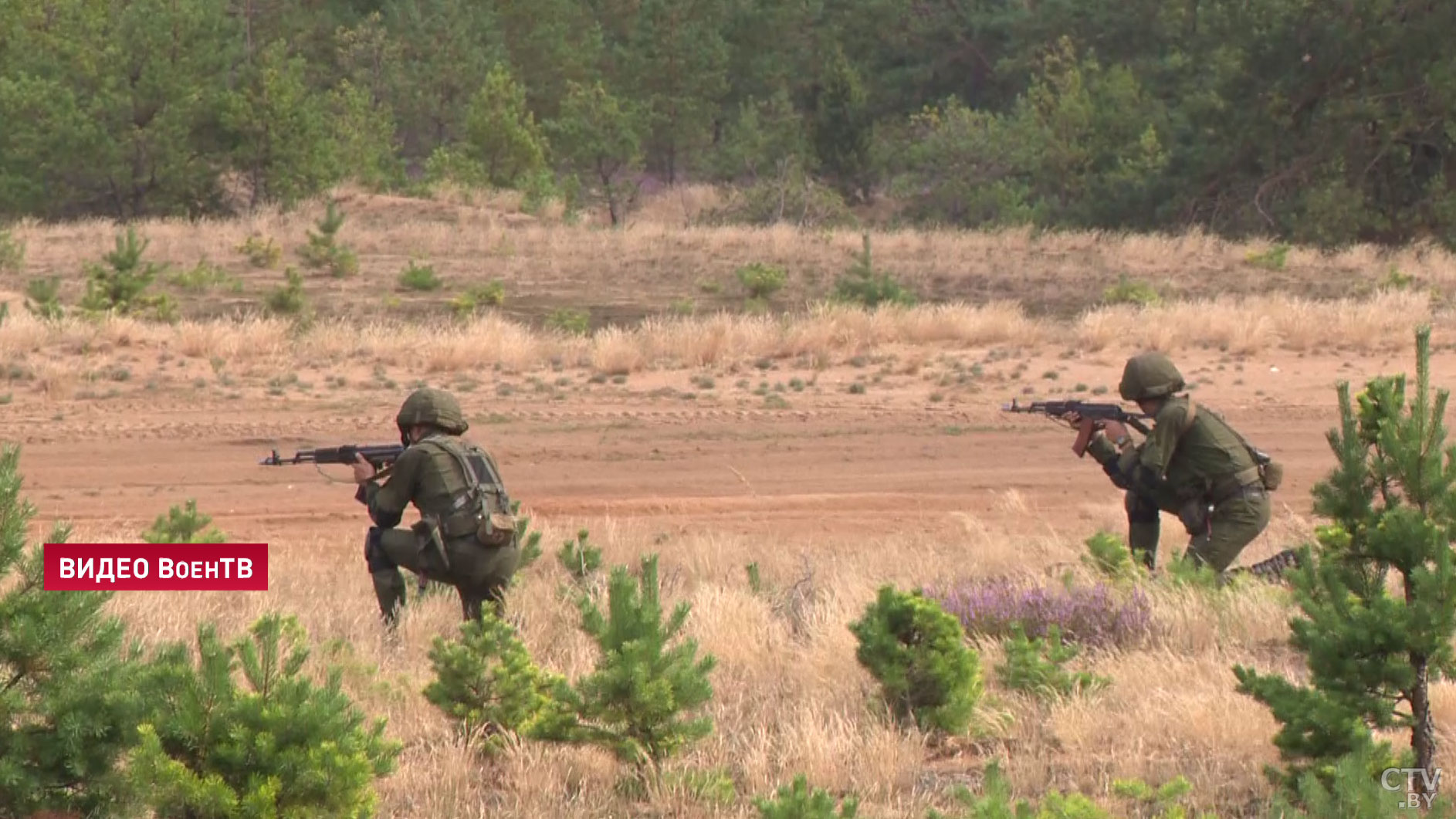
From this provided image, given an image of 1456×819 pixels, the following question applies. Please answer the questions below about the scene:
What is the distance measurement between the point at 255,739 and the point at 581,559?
15.9 ft

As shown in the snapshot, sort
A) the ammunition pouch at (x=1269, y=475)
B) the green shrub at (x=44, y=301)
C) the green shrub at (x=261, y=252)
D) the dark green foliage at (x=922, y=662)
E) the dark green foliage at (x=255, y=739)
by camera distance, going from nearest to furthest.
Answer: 1. the dark green foliage at (x=255, y=739)
2. the dark green foliage at (x=922, y=662)
3. the ammunition pouch at (x=1269, y=475)
4. the green shrub at (x=44, y=301)
5. the green shrub at (x=261, y=252)

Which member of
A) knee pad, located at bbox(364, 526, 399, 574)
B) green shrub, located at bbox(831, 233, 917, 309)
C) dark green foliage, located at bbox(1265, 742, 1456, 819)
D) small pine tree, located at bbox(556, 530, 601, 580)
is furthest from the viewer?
green shrub, located at bbox(831, 233, 917, 309)

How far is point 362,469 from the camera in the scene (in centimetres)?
933

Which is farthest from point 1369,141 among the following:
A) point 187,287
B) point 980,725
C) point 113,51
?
point 980,725

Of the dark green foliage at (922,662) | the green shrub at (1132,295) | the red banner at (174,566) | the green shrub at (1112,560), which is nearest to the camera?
the dark green foliage at (922,662)

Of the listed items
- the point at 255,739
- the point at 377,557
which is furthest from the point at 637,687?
the point at 377,557

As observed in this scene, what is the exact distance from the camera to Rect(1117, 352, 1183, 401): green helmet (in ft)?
32.0

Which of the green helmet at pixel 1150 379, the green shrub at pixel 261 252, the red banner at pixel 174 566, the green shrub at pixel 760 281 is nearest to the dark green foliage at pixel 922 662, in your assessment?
the red banner at pixel 174 566

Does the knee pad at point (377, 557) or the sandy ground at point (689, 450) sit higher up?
the knee pad at point (377, 557)

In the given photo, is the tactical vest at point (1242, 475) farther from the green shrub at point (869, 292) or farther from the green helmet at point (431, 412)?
the green shrub at point (869, 292)

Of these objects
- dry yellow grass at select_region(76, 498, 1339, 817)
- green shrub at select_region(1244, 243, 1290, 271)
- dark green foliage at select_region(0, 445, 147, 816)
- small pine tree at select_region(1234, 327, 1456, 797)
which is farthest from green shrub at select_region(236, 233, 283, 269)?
small pine tree at select_region(1234, 327, 1456, 797)

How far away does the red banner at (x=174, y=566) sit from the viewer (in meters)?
7.44

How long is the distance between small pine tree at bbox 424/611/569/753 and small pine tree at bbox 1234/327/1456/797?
2481mm

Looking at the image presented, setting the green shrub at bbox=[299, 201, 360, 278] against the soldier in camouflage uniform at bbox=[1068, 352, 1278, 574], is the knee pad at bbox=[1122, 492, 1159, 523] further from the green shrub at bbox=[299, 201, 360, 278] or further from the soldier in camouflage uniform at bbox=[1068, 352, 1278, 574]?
the green shrub at bbox=[299, 201, 360, 278]
